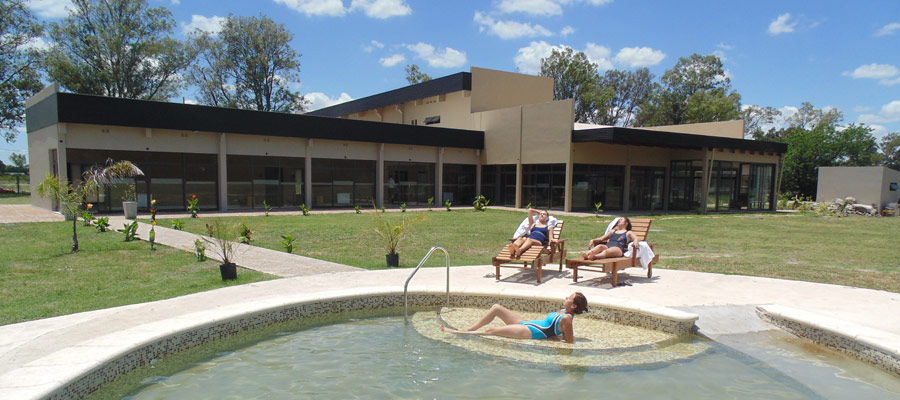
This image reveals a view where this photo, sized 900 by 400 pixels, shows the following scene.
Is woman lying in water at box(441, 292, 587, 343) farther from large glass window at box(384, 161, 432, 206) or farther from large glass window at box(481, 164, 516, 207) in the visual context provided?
large glass window at box(481, 164, 516, 207)

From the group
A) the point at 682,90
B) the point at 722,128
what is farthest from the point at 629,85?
the point at 722,128

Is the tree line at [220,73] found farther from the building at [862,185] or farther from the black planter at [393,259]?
the black planter at [393,259]

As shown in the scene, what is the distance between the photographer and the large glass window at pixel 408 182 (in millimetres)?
26406

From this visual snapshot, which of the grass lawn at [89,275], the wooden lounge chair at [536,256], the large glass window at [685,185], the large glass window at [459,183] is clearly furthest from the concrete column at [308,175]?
the large glass window at [685,185]

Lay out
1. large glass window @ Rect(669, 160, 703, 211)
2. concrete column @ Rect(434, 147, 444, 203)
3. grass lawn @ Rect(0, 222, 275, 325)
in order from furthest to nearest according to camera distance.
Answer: concrete column @ Rect(434, 147, 444, 203), large glass window @ Rect(669, 160, 703, 211), grass lawn @ Rect(0, 222, 275, 325)

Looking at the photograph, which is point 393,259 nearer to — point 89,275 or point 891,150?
point 89,275

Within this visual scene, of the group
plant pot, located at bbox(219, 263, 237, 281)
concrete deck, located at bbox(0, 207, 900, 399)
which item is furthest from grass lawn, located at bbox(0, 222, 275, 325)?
concrete deck, located at bbox(0, 207, 900, 399)

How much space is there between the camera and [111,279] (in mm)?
7602

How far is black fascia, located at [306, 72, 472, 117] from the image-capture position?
28.5 m

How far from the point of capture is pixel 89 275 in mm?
7871

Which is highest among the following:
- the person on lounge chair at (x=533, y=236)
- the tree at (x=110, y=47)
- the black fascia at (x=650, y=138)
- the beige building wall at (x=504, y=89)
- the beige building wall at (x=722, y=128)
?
the tree at (x=110, y=47)

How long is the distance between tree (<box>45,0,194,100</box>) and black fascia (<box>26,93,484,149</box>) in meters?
15.7

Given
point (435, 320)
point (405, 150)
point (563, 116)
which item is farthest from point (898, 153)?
point (435, 320)

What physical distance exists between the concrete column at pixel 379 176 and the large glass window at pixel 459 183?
→ 157 inches
